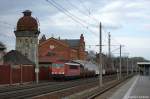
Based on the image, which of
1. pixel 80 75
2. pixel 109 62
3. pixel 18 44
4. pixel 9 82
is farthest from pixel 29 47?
pixel 109 62

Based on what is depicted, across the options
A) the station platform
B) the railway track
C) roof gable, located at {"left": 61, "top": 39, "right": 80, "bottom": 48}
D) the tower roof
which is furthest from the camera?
roof gable, located at {"left": 61, "top": 39, "right": 80, "bottom": 48}

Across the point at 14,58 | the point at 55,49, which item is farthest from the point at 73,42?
the point at 14,58

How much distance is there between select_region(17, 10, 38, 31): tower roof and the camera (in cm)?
9900

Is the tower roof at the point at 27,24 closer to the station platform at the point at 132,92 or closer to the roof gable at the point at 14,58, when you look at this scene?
the roof gable at the point at 14,58

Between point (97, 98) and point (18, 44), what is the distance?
69.8 meters

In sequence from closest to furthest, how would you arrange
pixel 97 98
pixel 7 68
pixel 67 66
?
pixel 97 98
pixel 7 68
pixel 67 66

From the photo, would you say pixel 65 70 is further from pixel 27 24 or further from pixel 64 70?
pixel 27 24

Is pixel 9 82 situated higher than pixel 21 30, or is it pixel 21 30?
pixel 21 30

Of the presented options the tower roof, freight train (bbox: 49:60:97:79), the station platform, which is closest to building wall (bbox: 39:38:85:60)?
the tower roof

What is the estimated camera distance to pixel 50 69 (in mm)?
77000

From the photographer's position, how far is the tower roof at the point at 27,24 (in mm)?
99000

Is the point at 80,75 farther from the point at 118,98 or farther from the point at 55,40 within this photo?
the point at 118,98

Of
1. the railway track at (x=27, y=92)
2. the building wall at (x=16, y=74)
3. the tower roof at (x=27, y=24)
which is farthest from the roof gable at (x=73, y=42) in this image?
the railway track at (x=27, y=92)

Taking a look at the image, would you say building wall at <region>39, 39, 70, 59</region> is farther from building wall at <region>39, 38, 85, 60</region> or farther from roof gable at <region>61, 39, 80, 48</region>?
roof gable at <region>61, 39, 80, 48</region>
